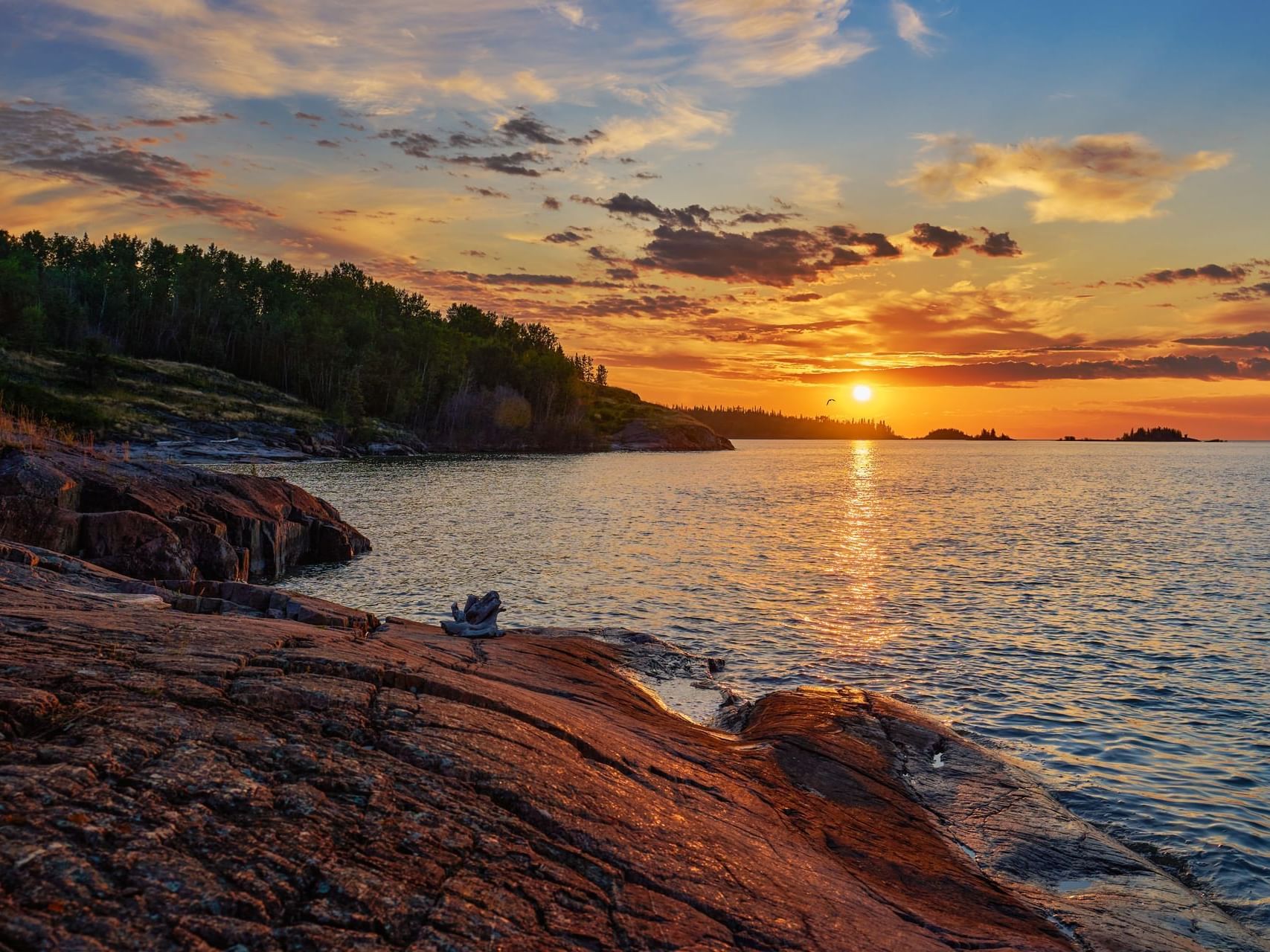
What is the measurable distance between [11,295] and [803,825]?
148m

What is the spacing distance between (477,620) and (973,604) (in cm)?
2116

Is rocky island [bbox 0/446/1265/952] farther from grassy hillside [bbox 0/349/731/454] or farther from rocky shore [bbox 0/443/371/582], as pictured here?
grassy hillside [bbox 0/349/731/454]

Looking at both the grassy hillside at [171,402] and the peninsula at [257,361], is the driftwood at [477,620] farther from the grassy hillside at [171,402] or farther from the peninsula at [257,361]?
the peninsula at [257,361]

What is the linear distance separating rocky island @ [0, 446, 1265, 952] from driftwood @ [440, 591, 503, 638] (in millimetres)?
2319

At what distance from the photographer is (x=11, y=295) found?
4560 inches

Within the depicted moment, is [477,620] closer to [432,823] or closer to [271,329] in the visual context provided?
[432,823]

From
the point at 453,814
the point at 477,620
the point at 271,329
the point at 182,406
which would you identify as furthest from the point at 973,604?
the point at 271,329

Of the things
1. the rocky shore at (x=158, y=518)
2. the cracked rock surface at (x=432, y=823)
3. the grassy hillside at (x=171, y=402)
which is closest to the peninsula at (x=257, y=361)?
the grassy hillside at (x=171, y=402)

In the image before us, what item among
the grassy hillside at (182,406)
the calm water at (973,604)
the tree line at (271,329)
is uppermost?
the tree line at (271,329)

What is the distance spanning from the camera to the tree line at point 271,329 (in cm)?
14325

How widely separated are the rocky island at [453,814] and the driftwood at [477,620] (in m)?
2.32

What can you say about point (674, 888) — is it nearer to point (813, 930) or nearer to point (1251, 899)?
point (813, 930)

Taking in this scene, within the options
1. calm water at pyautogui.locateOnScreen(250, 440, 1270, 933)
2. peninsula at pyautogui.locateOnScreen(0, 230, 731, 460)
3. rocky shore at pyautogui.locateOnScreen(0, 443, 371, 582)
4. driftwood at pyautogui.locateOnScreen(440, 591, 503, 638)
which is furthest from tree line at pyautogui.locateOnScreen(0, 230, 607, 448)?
driftwood at pyautogui.locateOnScreen(440, 591, 503, 638)

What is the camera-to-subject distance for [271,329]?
15138 cm
